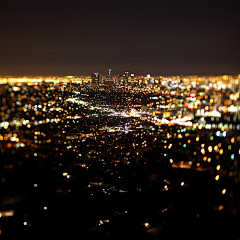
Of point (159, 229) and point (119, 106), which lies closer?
point (159, 229)

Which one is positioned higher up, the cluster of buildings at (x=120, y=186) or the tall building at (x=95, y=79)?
the tall building at (x=95, y=79)

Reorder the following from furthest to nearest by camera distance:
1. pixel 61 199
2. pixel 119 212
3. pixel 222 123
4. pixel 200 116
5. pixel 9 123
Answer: pixel 200 116, pixel 9 123, pixel 222 123, pixel 61 199, pixel 119 212

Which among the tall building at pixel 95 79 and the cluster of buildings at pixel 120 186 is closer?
the cluster of buildings at pixel 120 186

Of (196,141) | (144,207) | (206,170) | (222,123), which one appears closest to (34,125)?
(196,141)

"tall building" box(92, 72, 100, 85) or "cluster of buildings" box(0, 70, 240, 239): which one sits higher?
"tall building" box(92, 72, 100, 85)

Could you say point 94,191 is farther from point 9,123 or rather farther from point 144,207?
point 9,123

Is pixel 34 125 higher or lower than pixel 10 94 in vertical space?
lower

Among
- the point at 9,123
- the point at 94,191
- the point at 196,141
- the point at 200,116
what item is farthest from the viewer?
the point at 200,116

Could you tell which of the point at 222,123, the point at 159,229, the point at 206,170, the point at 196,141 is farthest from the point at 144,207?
the point at 222,123

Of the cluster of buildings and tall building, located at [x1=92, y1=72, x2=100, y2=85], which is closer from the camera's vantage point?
the cluster of buildings

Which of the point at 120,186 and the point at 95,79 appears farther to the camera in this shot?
the point at 95,79
